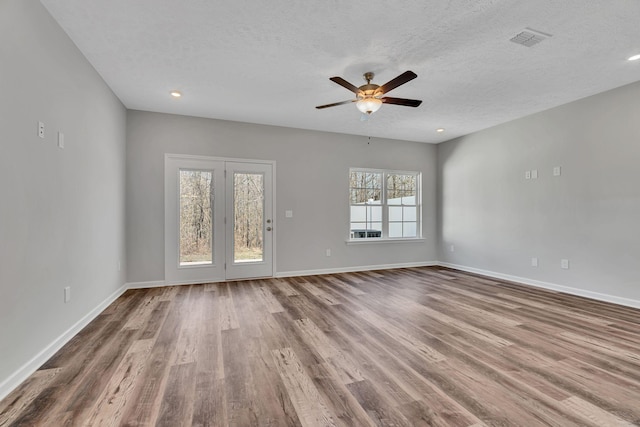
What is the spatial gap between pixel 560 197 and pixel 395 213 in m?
2.87

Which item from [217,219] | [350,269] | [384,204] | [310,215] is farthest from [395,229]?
[217,219]

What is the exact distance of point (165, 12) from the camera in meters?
2.37

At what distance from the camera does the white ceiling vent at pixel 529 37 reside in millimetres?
2590

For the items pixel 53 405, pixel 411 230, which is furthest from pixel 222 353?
pixel 411 230

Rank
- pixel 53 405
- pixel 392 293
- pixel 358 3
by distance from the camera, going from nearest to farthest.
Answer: pixel 53 405 → pixel 358 3 → pixel 392 293

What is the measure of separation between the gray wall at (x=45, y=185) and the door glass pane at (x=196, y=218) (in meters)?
1.31

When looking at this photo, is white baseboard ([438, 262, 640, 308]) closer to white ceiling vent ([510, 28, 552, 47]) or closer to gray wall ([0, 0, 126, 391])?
white ceiling vent ([510, 28, 552, 47])

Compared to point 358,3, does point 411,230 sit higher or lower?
lower

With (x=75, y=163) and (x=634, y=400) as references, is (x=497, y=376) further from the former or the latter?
(x=75, y=163)

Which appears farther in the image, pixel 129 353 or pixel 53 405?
pixel 129 353

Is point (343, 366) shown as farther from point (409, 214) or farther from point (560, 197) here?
point (409, 214)

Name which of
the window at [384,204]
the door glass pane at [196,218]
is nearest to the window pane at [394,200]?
the window at [384,204]

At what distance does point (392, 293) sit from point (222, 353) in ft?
8.61

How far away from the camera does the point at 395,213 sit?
653 cm
